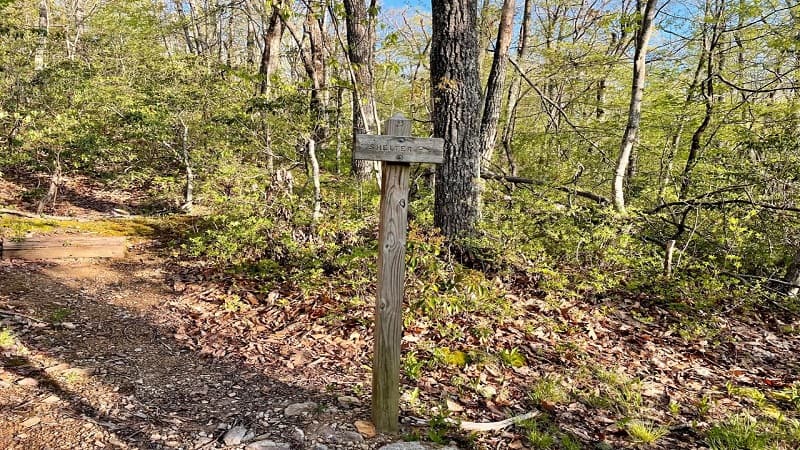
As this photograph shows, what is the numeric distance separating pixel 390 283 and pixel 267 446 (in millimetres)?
1269

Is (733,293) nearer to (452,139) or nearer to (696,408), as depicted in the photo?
(696,408)

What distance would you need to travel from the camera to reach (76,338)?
3.99 m

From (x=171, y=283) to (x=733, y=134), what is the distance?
9.03m

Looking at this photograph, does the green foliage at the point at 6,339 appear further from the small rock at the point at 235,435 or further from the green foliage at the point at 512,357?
the green foliage at the point at 512,357

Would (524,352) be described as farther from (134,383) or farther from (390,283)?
(134,383)

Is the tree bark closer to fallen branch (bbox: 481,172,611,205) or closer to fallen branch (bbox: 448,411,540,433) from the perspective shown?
fallen branch (bbox: 481,172,611,205)

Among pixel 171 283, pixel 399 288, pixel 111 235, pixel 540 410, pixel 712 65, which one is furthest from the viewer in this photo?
pixel 712 65

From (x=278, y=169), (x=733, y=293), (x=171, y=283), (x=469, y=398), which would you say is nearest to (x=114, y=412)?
(x=469, y=398)

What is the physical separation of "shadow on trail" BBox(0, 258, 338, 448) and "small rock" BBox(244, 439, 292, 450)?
0.05m

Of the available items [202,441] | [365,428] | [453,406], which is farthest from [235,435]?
[453,406]

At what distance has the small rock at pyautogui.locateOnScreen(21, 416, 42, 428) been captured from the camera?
103 inches

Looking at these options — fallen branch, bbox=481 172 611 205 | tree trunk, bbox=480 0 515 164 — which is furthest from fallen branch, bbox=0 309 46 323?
tree trunk, bbox=480 0 515 164

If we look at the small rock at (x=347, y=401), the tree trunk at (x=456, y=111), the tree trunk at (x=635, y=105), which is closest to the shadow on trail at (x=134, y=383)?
the small rock at (x=347, y=401)

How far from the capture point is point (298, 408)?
316 cm
